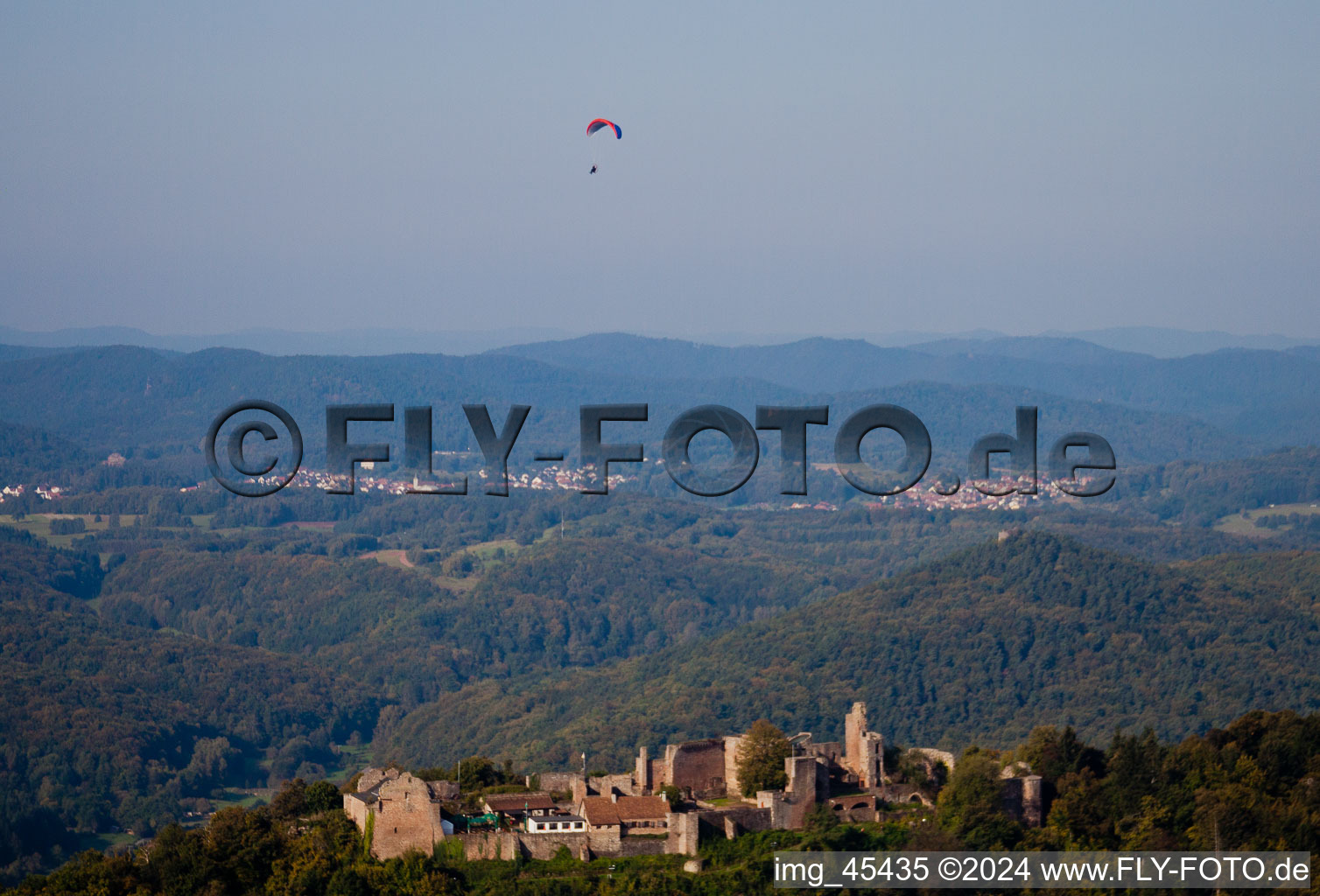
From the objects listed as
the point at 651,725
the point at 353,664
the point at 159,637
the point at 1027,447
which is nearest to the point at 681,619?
the point at 353,664

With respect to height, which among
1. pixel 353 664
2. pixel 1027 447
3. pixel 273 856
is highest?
pixel 1027 447

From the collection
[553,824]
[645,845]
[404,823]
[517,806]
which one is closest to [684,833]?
[645,845]

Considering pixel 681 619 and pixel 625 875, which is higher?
pixel 625 875

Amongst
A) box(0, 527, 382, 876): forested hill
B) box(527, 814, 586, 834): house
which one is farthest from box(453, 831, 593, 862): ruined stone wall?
box(0, 527, 382, 876): forested hill

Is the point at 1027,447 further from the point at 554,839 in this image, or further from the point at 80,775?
the point at 80,775

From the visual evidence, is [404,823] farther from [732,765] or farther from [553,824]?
[732,765]

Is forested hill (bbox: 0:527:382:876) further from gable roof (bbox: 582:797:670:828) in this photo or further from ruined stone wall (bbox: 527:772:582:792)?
gable roof (bbox: 582:797:670:828)
